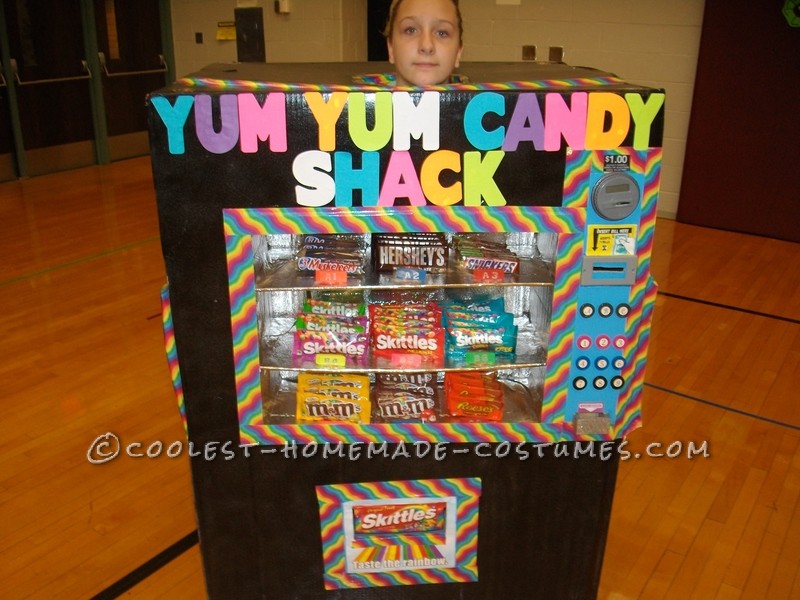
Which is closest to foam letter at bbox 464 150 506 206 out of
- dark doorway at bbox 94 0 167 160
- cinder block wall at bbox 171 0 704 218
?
cinder block wall at bbox 171 0 704 218

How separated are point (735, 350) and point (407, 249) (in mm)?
2416

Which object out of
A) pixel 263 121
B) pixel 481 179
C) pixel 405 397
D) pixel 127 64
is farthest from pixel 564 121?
pixel 127 64

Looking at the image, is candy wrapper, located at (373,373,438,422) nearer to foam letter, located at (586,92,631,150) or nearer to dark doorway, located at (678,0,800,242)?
foam letter, located at (586,92,631,150)

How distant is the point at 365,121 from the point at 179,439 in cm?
181

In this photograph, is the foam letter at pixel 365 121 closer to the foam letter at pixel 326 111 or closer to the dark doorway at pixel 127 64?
the foam letter at pixel 326 111

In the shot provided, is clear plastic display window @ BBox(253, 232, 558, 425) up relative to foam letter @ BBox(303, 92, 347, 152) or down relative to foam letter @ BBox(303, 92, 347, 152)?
down

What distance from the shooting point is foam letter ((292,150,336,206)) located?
4.80ft

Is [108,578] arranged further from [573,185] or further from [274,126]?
[573,185]

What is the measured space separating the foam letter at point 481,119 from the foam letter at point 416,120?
7 centimetres

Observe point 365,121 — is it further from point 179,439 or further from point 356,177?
point 179,439

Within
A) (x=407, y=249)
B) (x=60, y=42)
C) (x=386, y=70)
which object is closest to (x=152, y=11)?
(x=60, y=42)

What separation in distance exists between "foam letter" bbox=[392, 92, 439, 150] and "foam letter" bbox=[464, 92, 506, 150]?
65 mm

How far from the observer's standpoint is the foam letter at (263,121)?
56.0 inches

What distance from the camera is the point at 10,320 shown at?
3781 mm
